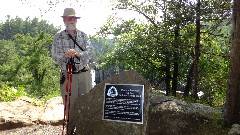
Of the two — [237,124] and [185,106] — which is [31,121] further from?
[237,124]

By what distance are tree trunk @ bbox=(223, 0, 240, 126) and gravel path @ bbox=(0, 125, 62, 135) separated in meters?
3.83

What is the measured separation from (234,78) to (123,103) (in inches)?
90.6

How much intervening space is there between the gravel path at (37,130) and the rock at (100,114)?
5.10ft

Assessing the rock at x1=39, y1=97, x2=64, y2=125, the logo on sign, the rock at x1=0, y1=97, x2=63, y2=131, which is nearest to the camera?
the logo on sign

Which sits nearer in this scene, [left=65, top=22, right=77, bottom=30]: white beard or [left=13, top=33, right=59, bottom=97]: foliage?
[left=65, top=22, right=77, bottom=30]: white beard

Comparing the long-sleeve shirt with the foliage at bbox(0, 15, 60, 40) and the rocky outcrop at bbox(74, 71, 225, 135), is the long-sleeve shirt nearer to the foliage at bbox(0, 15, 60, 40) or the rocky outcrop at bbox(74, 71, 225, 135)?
the rocky outcrop at bbox(74, 71, 225, 135)

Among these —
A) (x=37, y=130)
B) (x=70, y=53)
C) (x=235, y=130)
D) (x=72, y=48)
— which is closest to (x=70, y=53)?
(x=70, y=53)

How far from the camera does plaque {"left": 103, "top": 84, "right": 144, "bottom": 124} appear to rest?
4.75 meters

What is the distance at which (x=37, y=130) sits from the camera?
22.4 feet

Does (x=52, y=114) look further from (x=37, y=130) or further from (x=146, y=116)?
(x=146, y=116)

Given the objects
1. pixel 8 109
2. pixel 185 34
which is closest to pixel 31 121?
pixel 8 109

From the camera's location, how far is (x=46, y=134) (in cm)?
646

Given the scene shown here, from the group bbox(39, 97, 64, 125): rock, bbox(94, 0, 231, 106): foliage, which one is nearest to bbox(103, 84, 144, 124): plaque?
bbox(39, 97, 64, 125): rock

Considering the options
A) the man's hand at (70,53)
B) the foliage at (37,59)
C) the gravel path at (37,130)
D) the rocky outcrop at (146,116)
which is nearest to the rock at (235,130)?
the rocky outcrop at (146,116)
